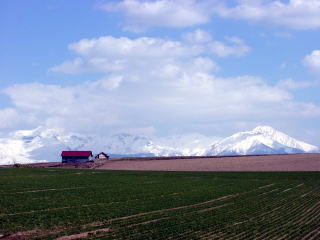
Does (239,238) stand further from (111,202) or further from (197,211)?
(111,202)

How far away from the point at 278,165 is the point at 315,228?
87.0 metres

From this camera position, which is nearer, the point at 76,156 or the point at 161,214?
the point at 161,214

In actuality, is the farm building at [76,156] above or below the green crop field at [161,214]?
above

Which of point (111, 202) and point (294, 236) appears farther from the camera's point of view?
point (111, 202)

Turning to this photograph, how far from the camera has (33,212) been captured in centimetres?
3878

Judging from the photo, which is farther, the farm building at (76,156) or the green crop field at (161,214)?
the farm building at (76,156)

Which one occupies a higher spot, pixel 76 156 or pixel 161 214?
pixel 76 156

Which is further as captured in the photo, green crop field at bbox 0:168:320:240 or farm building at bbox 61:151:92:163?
farm building at bbox 61:151:92:163

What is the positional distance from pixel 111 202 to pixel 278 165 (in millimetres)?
79270

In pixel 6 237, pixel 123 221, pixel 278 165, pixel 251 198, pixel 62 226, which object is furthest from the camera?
pixel 278 165

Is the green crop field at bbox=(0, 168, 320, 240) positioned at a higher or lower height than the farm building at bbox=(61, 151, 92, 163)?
lower

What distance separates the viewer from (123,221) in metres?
34.6

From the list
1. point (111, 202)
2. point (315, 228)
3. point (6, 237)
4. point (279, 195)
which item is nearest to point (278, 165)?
point (279, 195)

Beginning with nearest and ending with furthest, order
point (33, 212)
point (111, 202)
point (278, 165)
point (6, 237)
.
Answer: point (6, 237) → point (33, 212) → point (111, 202) → point (278, 165)
